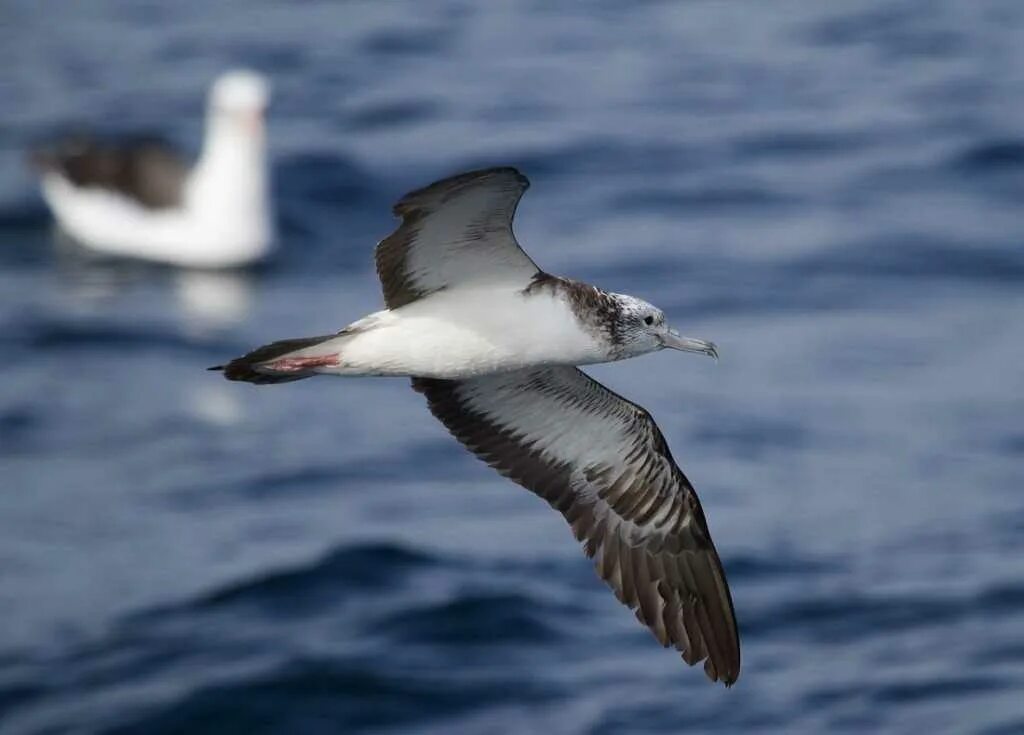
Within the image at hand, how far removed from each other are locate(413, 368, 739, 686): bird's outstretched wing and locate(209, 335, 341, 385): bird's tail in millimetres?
1218

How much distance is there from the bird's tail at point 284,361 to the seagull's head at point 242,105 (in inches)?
409

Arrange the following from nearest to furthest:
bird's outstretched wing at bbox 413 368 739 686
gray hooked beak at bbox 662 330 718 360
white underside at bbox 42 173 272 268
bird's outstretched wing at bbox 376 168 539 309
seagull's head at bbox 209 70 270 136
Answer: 1. bird's outstretched wing at bbox 376 168 539 309
2. gray hooked beak at bbox 662 330 718 360
3. bird's outstretched wing at bbox 413 368 739 686
4. white underside at bbox 42 173 272 268
5. seagull's head at bbox 209 70 270 136

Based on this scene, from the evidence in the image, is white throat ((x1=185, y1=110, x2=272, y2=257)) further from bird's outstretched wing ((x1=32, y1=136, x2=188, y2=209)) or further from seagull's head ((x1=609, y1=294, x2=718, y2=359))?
seagull's head ((x1=609, y1=294, x2=718, y2=359))

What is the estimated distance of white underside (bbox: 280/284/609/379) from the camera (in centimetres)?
942

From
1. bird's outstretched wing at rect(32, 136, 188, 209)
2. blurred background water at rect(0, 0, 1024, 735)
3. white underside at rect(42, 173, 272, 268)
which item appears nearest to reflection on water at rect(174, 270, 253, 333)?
blurred background water at rect(0, 0, 1024, 735)

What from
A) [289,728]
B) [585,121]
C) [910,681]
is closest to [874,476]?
[910,681]

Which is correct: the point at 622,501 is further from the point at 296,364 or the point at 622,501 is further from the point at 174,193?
the point at 174,193

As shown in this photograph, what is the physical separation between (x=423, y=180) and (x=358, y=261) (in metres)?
2.06

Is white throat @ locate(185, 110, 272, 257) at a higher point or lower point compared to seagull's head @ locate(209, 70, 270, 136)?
lower

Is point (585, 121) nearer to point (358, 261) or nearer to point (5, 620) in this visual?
point (358, 261)

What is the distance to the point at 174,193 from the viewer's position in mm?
19469

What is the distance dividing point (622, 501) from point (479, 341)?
159 centimetres

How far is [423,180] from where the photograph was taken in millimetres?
21922

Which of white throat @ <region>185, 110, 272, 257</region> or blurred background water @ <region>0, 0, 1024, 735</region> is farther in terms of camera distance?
white throat @ <region>185, 110, 272, 257</region>
